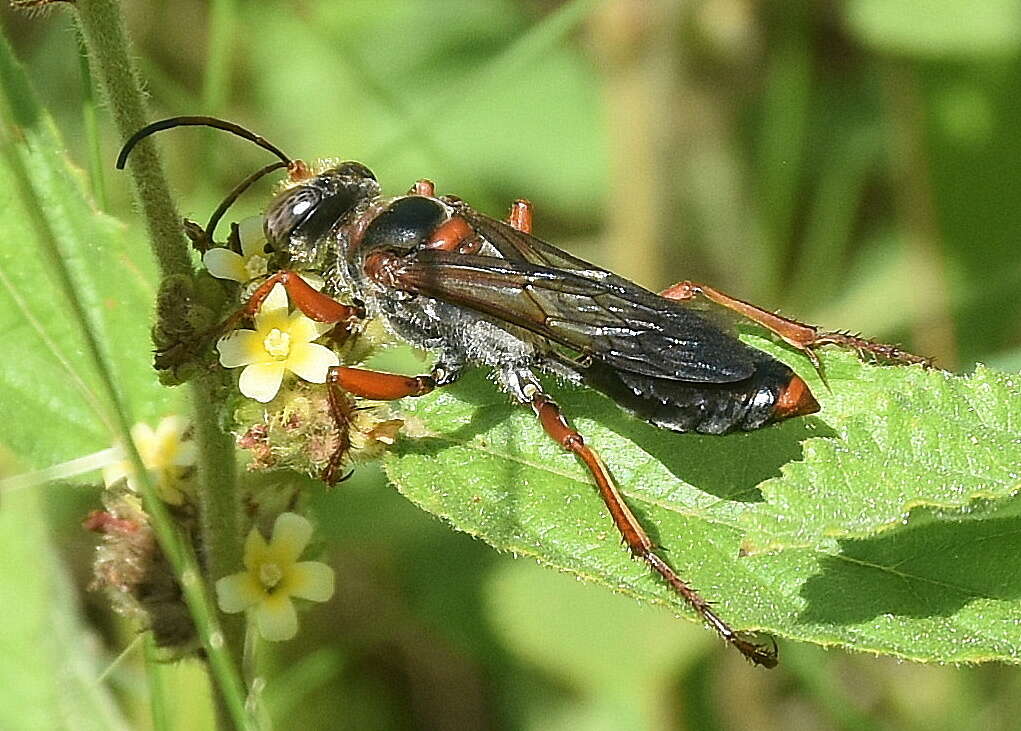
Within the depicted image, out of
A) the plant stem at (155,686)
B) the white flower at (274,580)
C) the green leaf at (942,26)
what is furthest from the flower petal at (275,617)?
the green leaf at (942,26)

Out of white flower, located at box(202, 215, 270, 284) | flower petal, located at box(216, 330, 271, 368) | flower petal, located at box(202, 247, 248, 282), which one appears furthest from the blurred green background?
flower petal, located at box(216, 330, 271, 368)

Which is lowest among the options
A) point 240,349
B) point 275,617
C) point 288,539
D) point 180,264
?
point 275,617

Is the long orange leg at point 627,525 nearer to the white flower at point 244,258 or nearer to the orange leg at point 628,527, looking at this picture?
the orange leg at point 628,527

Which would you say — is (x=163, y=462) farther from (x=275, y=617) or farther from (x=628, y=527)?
(x=628, y=527)

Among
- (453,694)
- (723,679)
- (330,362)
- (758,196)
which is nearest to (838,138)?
(758,196)

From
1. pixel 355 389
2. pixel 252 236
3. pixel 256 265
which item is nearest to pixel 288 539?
pixel 355 389
